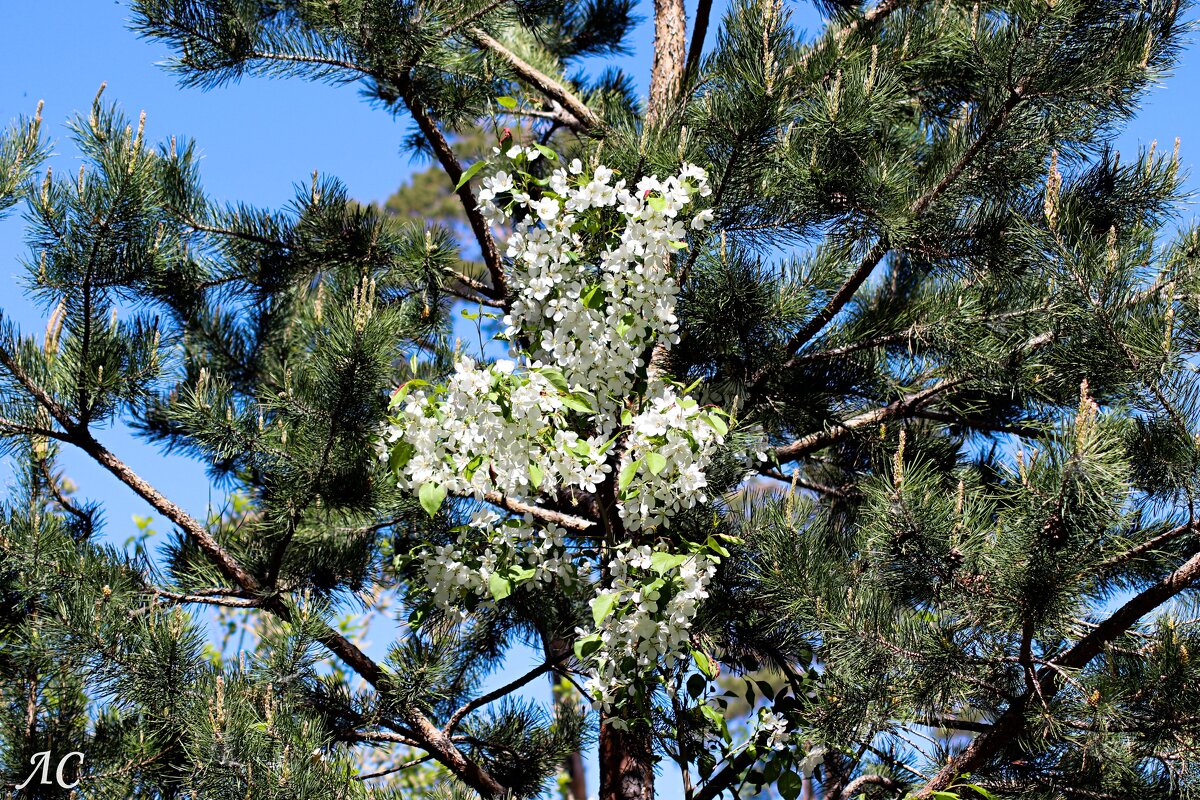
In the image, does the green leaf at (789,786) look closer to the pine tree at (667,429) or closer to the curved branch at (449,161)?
the pine tree at (667,429)

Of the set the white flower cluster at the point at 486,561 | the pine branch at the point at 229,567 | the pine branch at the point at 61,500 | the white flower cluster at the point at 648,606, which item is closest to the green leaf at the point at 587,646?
the white flower cluster at the point at 648,606

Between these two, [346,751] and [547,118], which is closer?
[346,751]

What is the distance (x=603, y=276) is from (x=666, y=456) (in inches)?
19.3

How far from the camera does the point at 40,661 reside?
2.64m

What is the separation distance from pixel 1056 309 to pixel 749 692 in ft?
3.69

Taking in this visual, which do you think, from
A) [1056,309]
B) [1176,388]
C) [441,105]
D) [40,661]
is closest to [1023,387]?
[1056,309]

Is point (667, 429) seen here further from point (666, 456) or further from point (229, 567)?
point (229, 567)

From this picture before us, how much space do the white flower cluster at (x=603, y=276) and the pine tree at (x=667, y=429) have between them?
10 mm

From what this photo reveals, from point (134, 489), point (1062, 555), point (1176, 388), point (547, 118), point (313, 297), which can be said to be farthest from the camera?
point (313, 297)

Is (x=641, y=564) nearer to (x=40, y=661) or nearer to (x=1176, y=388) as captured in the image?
(x=1176, y=388)

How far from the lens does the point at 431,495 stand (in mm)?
2215

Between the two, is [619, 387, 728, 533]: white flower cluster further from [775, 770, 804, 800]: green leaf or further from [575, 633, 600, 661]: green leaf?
[775, 770, 804, 800]: green leaf

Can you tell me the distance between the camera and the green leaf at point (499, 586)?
7.73 ft

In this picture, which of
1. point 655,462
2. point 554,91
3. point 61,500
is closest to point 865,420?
point 655,462
